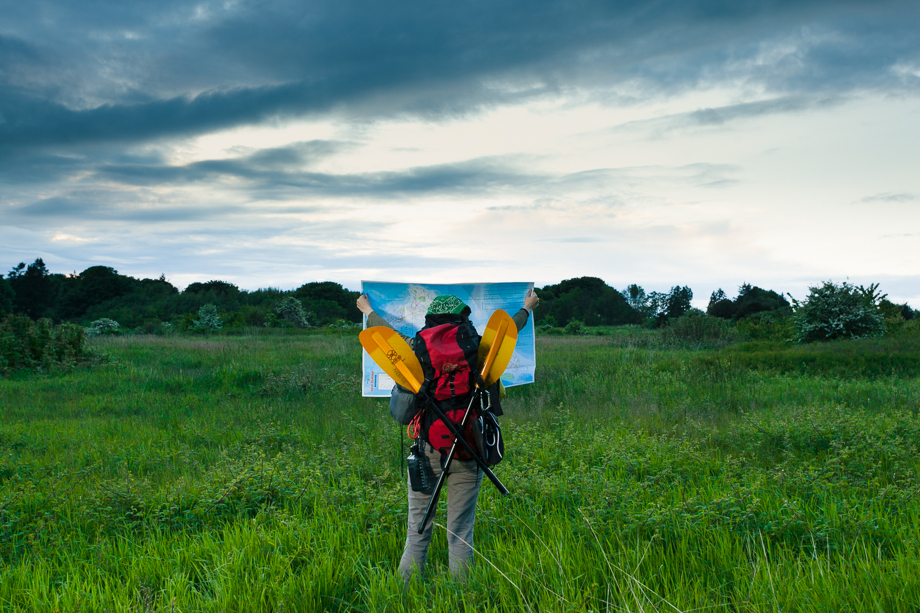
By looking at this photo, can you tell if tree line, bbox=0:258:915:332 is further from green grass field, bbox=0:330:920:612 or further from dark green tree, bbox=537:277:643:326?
green grass field, bbox=0:330:920:612

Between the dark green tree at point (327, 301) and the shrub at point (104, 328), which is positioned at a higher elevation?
the dark green tree at point (327, 301)

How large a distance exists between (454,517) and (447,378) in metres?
1.07

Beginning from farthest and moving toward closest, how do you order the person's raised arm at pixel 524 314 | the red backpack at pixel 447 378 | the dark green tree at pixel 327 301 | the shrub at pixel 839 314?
the dark green tree at pixel 327 301 < the shrub at pixel 839 314 < the person's raised arm at pixel 524 314 < the red backpack at pixel 447 378

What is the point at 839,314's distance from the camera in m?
22.7

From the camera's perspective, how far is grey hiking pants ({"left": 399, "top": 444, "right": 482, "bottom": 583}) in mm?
3721

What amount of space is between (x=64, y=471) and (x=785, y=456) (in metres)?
10.3

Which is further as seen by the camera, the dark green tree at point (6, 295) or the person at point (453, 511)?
the dark green tree at point (6, 295)

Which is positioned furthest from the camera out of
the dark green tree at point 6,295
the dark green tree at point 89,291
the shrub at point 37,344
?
the dark green tree at point 89,291

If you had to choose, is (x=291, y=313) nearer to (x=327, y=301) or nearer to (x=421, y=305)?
(x=327, y=301)

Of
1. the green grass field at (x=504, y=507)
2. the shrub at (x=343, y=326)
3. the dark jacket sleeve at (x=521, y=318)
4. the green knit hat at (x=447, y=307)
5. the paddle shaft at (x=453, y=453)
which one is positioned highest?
the shrub at (x=343, y=326)

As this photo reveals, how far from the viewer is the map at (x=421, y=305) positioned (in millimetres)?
6891

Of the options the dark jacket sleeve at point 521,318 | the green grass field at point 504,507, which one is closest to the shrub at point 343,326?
the green grass field at point 504,507

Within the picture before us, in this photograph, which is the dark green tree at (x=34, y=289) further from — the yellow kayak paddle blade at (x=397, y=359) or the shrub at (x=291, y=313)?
the yellow kayak paddle blade at (x=397, y=359)

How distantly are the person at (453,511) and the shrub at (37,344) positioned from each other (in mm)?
18155
